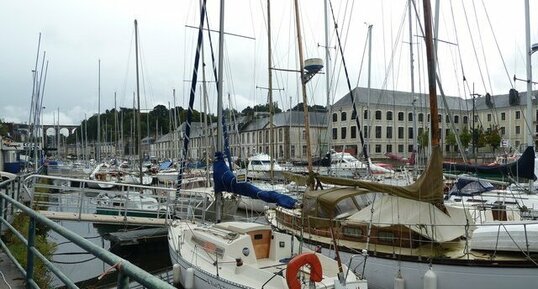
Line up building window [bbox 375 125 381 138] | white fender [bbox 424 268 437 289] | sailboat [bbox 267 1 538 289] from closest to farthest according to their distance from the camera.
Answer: sailboat [bbox 267 1 538 289] → white fender [bbox 424 268 437 289] → building window [bbox 375 125 381 138]

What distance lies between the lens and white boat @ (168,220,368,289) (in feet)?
26.8

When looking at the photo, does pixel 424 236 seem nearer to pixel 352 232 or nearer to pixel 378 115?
pixel 352 232

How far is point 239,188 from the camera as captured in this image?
12.1 meters

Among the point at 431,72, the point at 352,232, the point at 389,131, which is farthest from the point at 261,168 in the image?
the point at 389,131

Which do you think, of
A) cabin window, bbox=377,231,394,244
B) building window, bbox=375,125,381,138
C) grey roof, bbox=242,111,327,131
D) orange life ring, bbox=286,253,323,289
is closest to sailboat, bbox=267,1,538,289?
cabin window, bbox=377,231,394,244

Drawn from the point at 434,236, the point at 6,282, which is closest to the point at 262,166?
the point at 434,236

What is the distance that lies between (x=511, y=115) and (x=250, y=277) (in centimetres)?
8224

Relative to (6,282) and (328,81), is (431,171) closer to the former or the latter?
(6,282)

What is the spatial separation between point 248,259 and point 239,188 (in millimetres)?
2961

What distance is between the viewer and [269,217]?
51.2ft

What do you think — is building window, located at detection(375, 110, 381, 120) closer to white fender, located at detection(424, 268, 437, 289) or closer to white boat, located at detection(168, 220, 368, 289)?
white boat, located at detection(168, 220, 368, 289)

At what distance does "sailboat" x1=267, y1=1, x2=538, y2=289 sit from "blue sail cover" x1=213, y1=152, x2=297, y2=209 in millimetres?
752

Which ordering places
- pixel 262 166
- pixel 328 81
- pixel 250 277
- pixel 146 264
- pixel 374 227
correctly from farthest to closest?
pixel 262 166
pixel 328 81
pixel 146 264
pixel 374 227
pixel 250 277

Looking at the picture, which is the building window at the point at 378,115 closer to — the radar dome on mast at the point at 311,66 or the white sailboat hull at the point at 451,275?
the radar dome on mast at the point at 311,66
